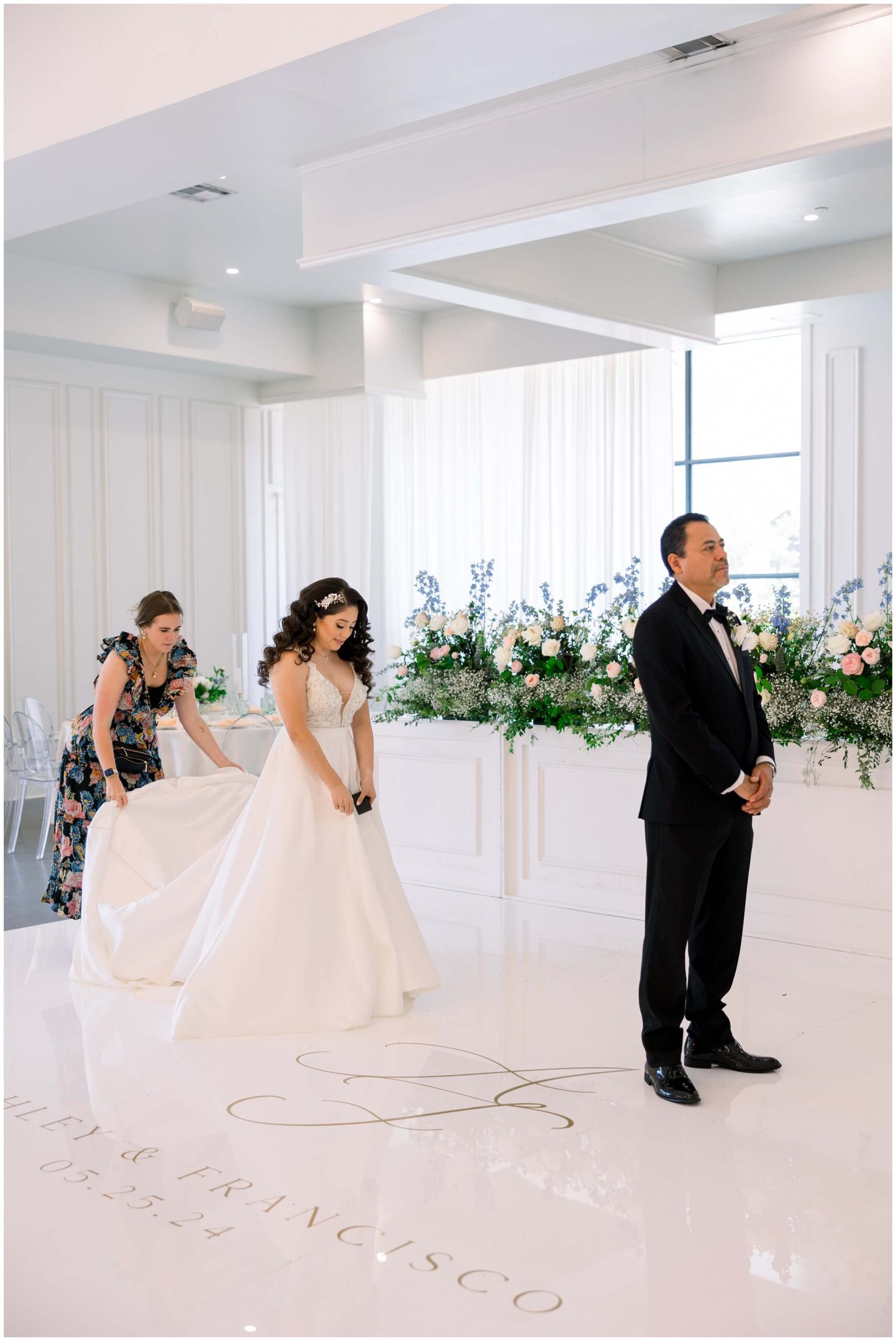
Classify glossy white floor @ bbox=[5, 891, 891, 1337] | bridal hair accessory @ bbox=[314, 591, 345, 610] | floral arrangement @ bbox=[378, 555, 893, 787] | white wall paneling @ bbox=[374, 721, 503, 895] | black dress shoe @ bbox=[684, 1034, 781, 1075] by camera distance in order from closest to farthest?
glossy white floor @ bbox=[5, 891, 891, 1337] < black dress shoe @ bbox=[684, 1034, 781, 1075] < bridal hair accessory @ bbox=[314, 591, 345, 610] < floral arrangement @ bbox=[378, 555, 893, 787] < white wall paneling @ bbox=[374, 721, 503, 895]

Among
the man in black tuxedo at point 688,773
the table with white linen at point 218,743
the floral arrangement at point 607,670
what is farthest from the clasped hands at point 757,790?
the table with white linen at point 218,743

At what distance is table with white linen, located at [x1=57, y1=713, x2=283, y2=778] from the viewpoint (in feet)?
24.8

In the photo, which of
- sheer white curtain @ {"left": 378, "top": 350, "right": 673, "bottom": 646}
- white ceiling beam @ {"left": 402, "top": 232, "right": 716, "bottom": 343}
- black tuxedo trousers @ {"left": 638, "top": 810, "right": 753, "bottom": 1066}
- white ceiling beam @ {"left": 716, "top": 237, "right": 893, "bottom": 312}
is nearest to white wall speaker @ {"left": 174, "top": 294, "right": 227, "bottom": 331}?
sheer white curtain @ {"left": 378, "top": 350, "right": 673, "bottom": 646}

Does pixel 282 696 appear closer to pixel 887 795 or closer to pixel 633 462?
pixel 887 795

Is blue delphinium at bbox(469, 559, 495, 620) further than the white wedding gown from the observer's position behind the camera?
Yes

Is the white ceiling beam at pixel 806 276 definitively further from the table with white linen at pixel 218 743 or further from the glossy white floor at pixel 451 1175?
the glossy white floor at pixel 451 1175

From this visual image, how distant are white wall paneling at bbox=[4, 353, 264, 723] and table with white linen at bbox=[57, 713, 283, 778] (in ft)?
10.1

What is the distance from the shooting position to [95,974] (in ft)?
18.2

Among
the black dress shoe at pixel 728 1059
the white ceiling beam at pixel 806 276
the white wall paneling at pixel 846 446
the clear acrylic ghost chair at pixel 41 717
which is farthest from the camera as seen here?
the white wall paneling at pixel 846 446

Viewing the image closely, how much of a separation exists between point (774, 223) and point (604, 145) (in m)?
3.42

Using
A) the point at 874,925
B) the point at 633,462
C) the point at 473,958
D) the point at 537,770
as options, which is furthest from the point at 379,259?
the point at 633,462

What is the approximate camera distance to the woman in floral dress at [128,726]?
5977 mm

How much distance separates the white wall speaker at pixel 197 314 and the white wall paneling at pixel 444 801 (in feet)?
17.0

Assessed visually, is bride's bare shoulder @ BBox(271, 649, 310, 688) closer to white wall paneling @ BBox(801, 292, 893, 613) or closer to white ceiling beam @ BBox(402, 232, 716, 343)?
white ceiling beam @ BBox(402, 232, 716, 343)
